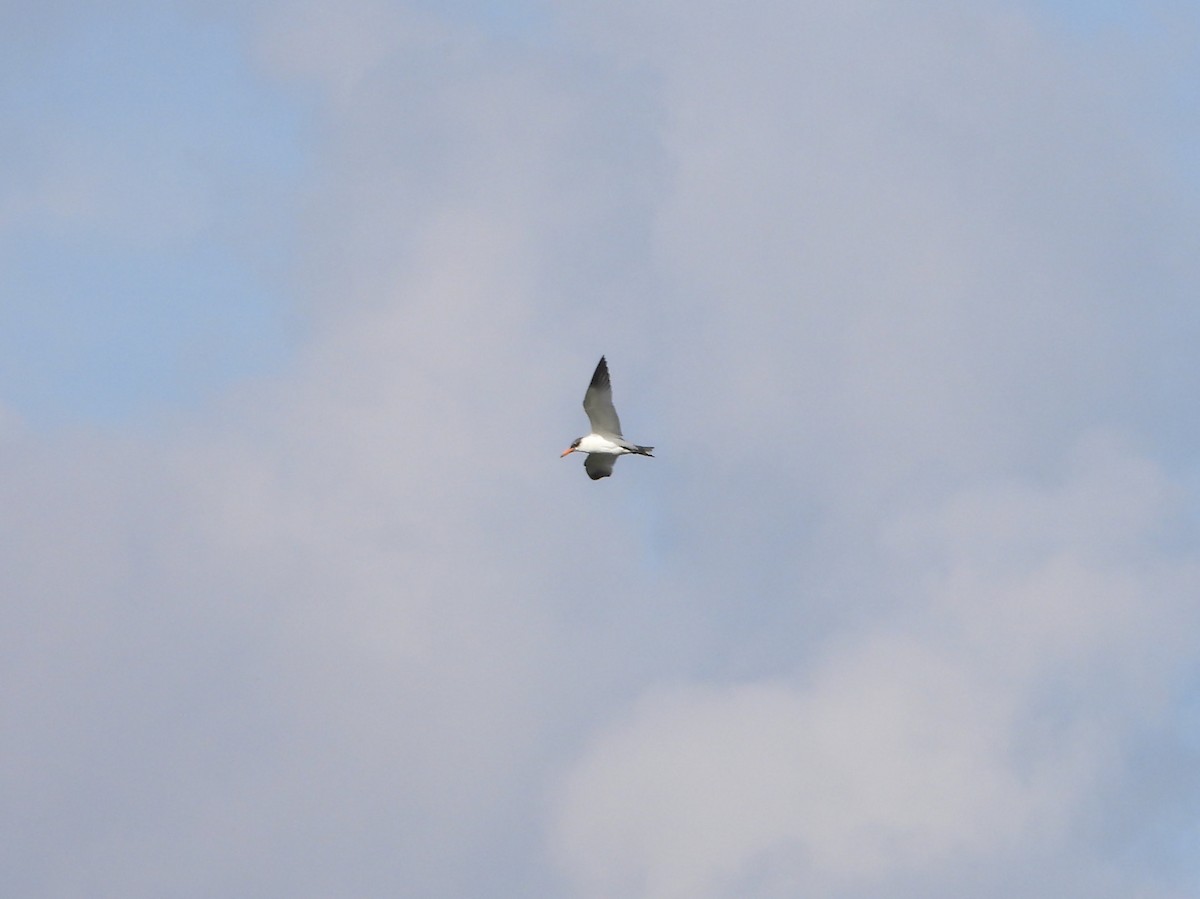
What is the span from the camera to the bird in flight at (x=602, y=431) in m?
57.9

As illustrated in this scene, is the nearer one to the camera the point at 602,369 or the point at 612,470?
the point at 602,369

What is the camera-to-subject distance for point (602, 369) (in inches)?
2264

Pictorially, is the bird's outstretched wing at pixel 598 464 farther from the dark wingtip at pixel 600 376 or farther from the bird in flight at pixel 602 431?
the dark wingtip at pixel 600 376

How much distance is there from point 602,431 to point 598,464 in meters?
2.70

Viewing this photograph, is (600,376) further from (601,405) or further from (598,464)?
(598,464)

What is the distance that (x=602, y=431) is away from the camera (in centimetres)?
6072

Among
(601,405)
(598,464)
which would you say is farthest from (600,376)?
(598,464)

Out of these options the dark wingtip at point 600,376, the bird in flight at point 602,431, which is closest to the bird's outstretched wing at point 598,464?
the bird in flight at point 602,431

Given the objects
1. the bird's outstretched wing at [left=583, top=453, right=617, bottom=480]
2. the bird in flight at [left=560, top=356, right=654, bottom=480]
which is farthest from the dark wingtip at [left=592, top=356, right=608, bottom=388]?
the bird's outstretched wing at [left=583, top=453, right=617, bottom=480]

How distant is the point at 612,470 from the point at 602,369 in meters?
8.01

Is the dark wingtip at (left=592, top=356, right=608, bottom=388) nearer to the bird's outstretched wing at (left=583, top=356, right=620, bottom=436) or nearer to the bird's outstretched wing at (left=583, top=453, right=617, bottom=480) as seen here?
the bird's outstretched wing at (left=583, top=356, right=620, bottom=436)

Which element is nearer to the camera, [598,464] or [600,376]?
[600,376]

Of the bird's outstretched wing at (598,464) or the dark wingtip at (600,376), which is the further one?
the bird's outstretched wing at (598,464)

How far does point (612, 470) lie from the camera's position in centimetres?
6406
